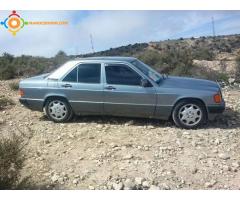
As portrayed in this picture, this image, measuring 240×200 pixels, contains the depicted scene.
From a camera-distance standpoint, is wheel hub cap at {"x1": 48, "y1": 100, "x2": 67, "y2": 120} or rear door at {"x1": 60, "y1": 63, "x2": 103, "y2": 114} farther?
wheel hub cap at {"x1": 48, "y1": 100, "x2": 67, "y2": 120}

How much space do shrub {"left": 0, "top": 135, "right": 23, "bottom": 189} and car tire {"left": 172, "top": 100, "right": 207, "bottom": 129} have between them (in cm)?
343

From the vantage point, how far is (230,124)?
748cm

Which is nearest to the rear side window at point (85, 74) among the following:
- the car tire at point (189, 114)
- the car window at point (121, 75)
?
the car window at point (121, 75)

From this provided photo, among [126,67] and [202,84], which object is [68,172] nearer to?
[126,67]

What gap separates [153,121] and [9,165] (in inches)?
149

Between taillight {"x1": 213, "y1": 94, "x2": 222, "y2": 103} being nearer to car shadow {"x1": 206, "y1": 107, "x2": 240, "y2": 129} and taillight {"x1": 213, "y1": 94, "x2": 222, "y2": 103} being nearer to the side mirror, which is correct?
car shadow {"x1": 206, "y1": 107, "x2": 240, "y2": 129}

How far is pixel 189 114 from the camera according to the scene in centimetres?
709

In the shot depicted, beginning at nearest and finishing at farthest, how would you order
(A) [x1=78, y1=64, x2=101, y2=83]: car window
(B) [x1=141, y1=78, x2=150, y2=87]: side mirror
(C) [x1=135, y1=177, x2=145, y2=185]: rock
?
(C) [x1=135, y1=177, x2=145, y2=185]: rock < (B) [x1=141, y1=78, x2=150, y2=87]: side mirror < (A) [x1=78, y1=64, x2=101, y2=83]: car window

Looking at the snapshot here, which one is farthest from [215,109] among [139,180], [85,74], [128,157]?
[85,74]

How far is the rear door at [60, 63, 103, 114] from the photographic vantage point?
751 centimetres

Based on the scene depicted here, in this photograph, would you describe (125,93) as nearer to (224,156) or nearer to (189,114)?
(189,114)

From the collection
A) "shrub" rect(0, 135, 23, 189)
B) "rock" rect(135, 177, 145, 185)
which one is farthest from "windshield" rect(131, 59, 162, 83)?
"shrub" rect(0, 135, 23, 189)

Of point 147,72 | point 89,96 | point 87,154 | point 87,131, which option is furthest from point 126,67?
point 87,154
